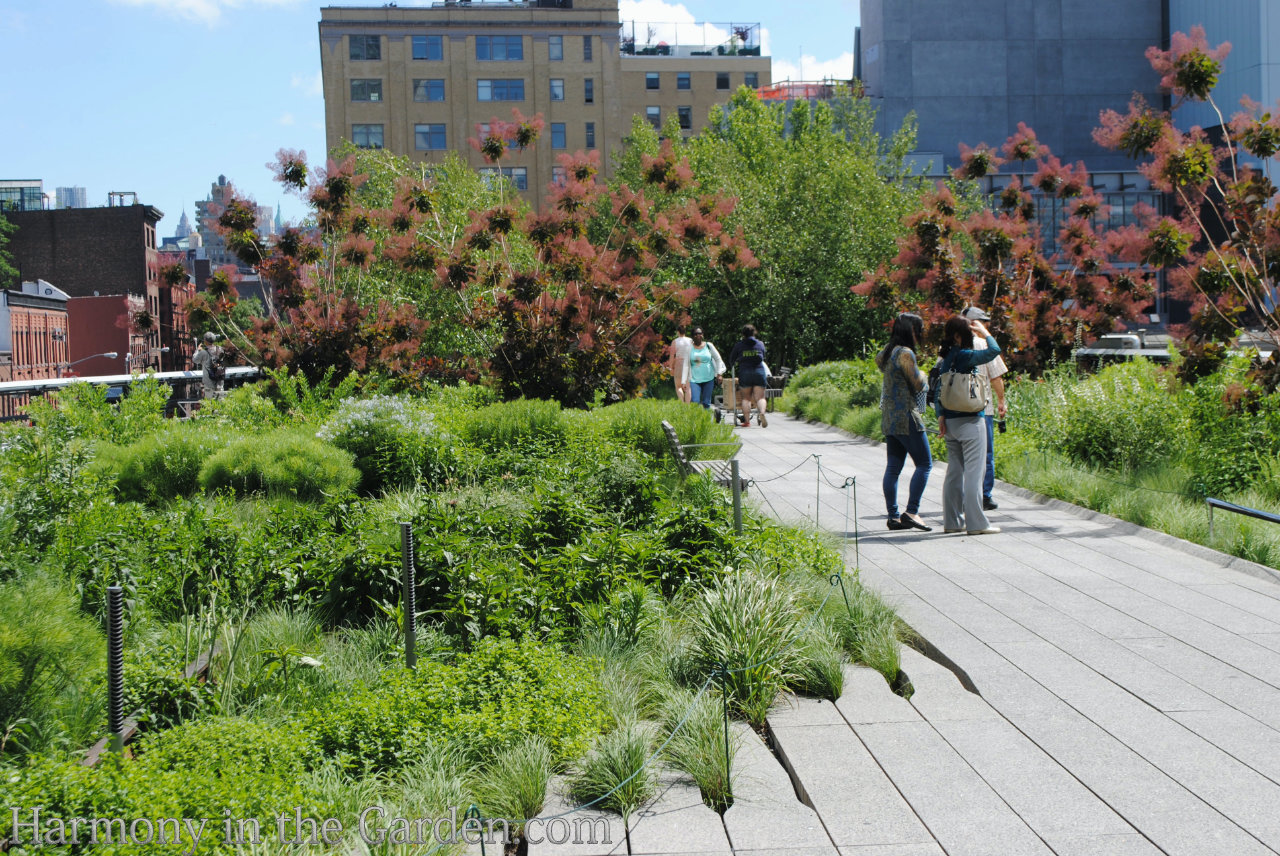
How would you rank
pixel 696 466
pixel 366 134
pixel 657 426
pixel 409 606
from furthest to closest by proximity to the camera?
pixel 366 134 < pixel 657 426 < pixel 696 466 < pixel 409 606

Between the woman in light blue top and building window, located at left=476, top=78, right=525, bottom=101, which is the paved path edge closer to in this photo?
the woman in light blue top

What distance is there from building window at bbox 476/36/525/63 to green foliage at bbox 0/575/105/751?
76.0 metres

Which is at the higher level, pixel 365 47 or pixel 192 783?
pixel 365 47

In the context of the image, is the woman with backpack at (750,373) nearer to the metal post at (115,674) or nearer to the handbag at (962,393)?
the handbag at (962,393)

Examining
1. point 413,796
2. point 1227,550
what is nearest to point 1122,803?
point 413,796

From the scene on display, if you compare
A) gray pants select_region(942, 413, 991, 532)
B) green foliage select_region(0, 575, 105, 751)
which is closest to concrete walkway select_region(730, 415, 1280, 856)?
gray pants select_region(942, 413, 991, 532)

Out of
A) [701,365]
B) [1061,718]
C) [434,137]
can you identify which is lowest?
[1061,718]

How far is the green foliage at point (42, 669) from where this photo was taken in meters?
4.10

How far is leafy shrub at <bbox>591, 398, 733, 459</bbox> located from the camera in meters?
12.6

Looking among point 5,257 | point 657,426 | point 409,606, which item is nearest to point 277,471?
point 657,426

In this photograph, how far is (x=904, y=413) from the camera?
997 centimetres

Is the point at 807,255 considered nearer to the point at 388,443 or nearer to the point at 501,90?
the point at 388,443

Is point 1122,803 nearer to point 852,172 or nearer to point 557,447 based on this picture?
point 557,447

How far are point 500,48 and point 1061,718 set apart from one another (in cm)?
7681
